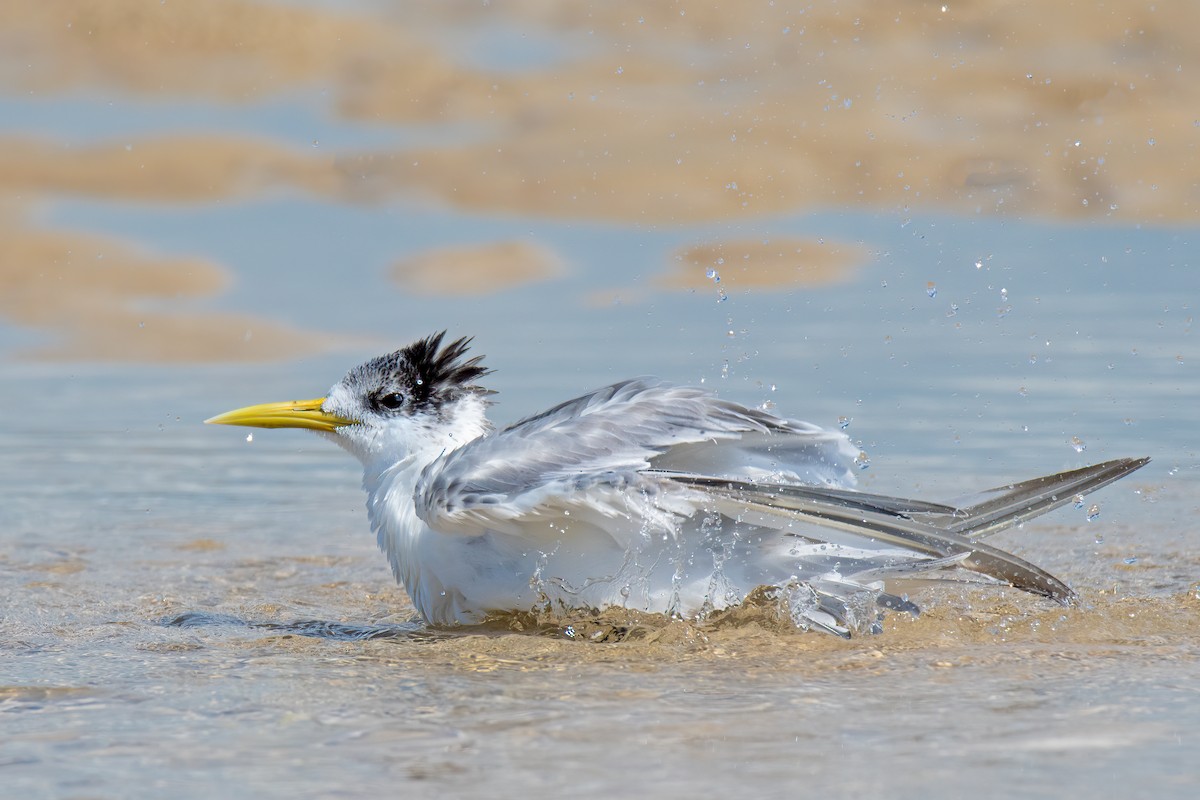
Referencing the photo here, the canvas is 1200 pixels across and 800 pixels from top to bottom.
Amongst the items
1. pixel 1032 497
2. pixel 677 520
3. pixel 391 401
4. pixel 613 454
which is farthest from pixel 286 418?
pixel 1032 497

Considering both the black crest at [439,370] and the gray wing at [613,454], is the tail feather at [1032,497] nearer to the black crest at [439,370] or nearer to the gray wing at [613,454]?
the gray wing at [613,454]

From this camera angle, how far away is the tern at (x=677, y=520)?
17.1ft

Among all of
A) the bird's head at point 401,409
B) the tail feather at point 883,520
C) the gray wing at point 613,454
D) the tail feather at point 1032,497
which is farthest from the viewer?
the bird's head at point 401,409

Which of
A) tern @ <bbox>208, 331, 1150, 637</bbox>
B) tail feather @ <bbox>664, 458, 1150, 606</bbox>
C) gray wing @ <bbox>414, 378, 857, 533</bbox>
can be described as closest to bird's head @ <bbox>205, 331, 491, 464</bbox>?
tern @ <bbox>208, 331, 1150, 637</bbox>

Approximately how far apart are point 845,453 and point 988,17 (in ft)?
36.1

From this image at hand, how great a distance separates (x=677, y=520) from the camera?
532 centimetres

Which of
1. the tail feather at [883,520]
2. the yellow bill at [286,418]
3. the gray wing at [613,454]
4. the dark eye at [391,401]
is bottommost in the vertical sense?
the tail feather at [883,520]

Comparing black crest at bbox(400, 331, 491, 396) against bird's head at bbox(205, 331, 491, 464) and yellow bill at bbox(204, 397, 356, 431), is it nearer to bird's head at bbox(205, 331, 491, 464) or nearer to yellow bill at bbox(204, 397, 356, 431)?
bird's head at bbox(205, 331, 491, 464)

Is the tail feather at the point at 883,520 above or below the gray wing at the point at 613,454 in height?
below

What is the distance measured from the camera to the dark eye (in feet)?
21.1

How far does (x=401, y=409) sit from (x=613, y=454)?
1274mm

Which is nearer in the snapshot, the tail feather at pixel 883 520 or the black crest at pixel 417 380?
the tail feather at pixel 883 520

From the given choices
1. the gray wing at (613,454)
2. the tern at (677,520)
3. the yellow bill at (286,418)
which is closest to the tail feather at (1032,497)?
the tern at (677,520)

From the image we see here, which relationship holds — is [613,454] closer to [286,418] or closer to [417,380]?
[417,380]
